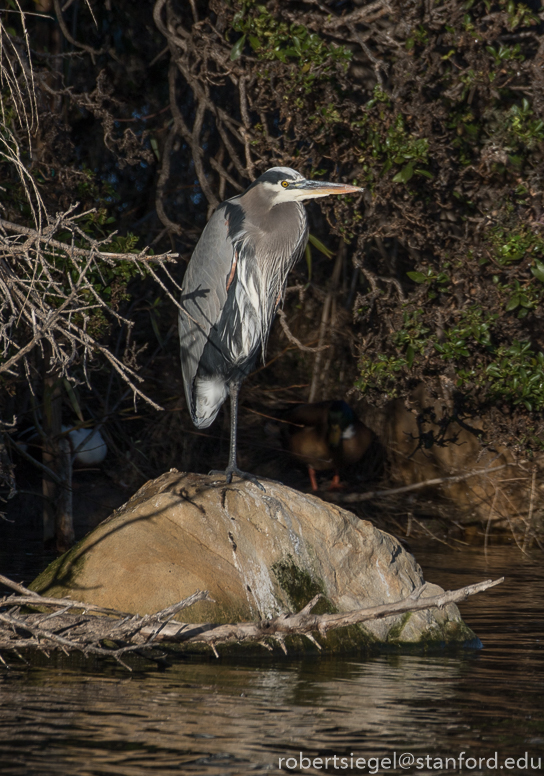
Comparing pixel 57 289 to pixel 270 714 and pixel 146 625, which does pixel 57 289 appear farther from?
pixel 270 714

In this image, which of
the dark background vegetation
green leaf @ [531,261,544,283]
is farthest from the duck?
green leaf @ [531,261,544,283]

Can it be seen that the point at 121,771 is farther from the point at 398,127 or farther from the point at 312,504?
the point at 398,127

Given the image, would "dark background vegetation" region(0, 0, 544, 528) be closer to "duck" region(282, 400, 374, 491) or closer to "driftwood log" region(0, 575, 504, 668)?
"driftwood log" region(0, 575, 504, 668)

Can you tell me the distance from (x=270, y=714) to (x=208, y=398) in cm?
283

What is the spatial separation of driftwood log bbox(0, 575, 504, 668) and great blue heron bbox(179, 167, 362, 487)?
164 centimetres

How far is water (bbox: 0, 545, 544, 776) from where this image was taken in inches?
114

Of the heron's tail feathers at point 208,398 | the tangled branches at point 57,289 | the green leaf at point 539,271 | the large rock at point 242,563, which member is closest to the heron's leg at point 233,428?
the heron's tail feathers at point 208,398

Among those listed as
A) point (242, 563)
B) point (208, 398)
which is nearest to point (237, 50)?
point (208, 398)

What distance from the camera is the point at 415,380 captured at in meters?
5.95

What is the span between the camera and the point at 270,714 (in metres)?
3.35

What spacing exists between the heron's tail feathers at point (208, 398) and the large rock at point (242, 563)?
949 millimetres

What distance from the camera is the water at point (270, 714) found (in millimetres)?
2889

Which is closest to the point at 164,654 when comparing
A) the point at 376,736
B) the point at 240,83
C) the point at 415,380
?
the point at 376,736

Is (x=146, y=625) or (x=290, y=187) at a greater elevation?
(x=290, y=187)
